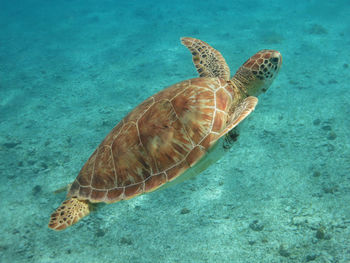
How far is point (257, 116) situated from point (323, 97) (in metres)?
2.33

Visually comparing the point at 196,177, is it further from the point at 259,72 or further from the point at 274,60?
the point at 274,60

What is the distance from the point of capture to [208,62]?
12.8ft

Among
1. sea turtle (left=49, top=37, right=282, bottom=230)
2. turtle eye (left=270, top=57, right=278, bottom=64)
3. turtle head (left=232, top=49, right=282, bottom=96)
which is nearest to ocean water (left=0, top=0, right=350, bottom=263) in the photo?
sea turtle (left=49, top=37, right=282, bottom=230)

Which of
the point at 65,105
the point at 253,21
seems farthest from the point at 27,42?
the point at 253,21

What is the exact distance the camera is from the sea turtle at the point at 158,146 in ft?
7.92

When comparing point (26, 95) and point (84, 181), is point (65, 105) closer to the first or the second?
point (26, 95)

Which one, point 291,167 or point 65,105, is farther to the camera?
point 65,105

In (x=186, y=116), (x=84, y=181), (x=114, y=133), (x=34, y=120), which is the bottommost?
(x=34, y=120)

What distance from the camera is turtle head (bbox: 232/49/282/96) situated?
317cm

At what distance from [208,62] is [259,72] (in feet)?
3.26

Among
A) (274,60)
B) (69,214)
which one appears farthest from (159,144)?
(274,60)

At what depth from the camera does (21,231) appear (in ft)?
12.5

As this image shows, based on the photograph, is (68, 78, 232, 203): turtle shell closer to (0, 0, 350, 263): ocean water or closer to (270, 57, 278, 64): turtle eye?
(0, 0, 350, 263): ocean water

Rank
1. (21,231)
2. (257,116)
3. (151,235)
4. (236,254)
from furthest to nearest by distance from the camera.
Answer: (257,116), (21,231), (151,235), (236,254)
